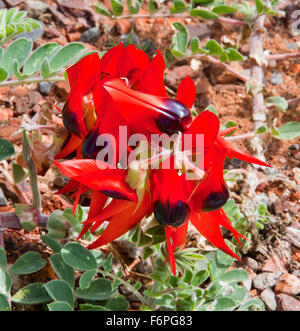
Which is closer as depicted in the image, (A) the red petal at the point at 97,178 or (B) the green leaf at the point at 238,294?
(A) the red petal at the point at 97,178

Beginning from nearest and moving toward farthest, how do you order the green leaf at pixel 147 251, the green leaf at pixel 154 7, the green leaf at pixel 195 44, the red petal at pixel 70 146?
1. the red petal at pixel 70 146
2. the green leaf at pixel 147 251
3. the green leaf at pixel 195 44
4. the green leaf at pixel 154 7

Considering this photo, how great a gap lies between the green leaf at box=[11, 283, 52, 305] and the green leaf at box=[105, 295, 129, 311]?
20 centimetres

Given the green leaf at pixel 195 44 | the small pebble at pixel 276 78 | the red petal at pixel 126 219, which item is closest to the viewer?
the red petal at pixel 126 219

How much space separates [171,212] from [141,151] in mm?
160

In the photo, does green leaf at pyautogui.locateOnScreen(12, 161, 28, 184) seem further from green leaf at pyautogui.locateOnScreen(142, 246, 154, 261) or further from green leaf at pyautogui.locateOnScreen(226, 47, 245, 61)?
green leaf at pyautogui.locateOnScreen(226, 47, 245, 61)

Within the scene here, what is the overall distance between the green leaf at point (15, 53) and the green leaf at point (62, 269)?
0.72 meters

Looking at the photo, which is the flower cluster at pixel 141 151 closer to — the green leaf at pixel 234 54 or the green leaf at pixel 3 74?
the green leaf at pixel 3 74

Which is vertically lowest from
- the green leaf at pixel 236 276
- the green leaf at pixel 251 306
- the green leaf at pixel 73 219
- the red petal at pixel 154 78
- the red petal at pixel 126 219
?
the green leaf at pixel 251 306

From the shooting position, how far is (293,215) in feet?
7.15

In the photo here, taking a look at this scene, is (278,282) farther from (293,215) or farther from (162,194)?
(162,194)

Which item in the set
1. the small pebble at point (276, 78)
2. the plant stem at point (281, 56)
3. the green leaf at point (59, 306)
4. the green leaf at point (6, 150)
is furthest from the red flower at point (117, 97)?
the small pebble at point (276, 78)

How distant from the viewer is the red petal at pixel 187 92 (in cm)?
130

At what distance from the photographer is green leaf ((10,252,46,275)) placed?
170 cm

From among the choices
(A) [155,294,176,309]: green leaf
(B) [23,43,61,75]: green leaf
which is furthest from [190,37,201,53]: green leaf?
(A) [155,294,176,309]: green leaf
